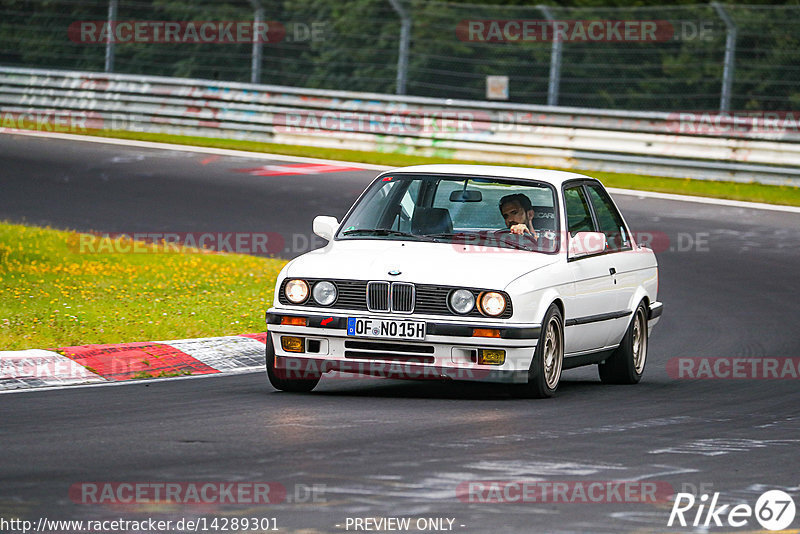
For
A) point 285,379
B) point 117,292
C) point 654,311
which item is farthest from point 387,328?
point 117,292

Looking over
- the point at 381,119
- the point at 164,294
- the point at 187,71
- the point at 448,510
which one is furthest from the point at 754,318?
the point at 187,71

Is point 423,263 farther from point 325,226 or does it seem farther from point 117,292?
point 117,292

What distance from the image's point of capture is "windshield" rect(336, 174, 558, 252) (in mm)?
10094

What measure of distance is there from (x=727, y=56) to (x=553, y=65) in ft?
8.97

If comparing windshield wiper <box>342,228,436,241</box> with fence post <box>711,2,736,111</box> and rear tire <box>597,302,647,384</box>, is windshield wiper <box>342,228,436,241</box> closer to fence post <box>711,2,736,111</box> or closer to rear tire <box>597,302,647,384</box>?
rear tire <box>597,302,647,384</box>

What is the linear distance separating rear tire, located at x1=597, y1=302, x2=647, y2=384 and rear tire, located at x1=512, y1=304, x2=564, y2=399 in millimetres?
1120

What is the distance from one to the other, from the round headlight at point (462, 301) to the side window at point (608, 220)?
2.13m

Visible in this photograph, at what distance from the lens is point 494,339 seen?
9086 millimetres

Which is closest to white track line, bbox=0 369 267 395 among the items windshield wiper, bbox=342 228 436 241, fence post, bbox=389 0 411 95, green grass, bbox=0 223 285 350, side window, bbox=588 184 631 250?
green grass, bbox=0 223 285 350

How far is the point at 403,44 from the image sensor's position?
82.4 ft

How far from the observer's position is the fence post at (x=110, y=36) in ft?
91.1

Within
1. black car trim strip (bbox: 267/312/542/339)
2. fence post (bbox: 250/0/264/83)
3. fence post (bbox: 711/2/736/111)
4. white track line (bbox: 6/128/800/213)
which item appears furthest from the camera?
fence post (bbox: 250/0/264/83)

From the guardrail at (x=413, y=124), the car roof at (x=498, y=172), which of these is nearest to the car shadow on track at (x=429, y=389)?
the car roof at (x=498, y=172)

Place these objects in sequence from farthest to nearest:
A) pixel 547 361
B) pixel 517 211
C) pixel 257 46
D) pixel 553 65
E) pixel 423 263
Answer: pixel 257 46, pixel 553 65, pixel 517 211, pixel 547 361, pixel 423 263
